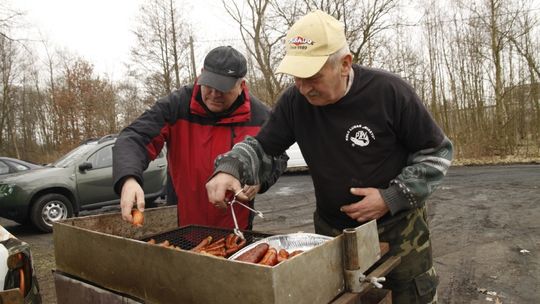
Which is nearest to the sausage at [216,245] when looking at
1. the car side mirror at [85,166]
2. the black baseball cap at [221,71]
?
the black baseball cap at [221,71]

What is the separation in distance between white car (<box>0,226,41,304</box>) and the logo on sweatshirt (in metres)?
1.84

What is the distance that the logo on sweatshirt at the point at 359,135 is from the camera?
75.8 inches

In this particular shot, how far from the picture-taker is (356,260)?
1447 mm

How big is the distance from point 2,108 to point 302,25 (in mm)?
33992

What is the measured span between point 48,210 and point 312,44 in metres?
7.58

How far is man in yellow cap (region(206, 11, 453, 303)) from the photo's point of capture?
1803 mm

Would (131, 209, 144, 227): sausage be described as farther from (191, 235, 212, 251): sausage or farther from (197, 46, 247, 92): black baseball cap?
(197, 46, 247, 92): black baseball cap

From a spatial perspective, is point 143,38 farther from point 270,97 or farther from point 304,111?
point 304,111

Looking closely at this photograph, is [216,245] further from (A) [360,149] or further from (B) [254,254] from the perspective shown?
(A) [360,149]

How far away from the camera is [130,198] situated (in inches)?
79.4

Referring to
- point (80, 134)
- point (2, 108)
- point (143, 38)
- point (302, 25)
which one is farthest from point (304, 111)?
point (2, 108)

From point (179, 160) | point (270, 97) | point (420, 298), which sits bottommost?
point (420, 298)

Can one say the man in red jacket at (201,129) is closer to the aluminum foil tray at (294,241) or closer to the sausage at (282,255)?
the aluminum foil tray at (294,241)

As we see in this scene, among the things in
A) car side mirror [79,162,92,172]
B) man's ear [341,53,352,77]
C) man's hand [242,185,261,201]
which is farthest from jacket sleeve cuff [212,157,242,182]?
car side mirror [79,162,92,172]
